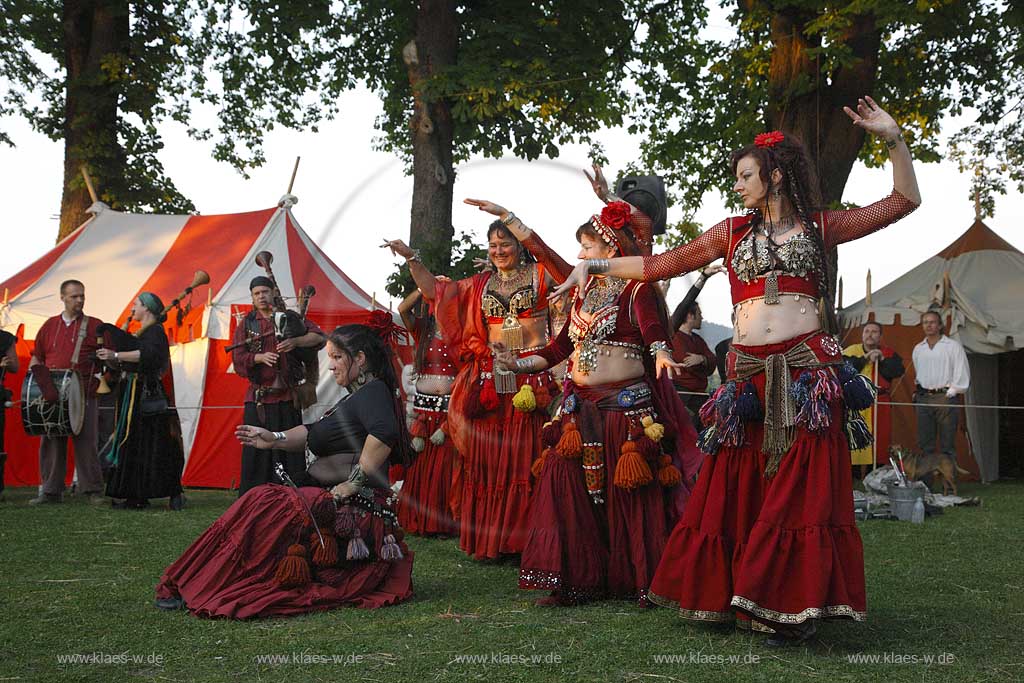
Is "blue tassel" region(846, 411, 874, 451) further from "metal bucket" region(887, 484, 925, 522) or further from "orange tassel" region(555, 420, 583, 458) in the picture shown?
"metal bucket" region(887, 484, 925, 522)

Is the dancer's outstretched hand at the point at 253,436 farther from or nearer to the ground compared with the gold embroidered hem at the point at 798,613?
farther from the ground

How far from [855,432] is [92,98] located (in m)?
12.8

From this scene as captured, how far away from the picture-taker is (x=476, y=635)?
4152 millimetres

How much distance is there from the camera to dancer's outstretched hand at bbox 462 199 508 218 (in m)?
5.58

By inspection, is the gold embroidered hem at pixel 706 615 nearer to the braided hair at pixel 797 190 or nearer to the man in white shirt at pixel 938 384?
the braided hair at pixel 797 190

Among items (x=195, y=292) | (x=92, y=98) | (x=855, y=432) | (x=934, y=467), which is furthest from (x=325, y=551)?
(x=92, y=98)

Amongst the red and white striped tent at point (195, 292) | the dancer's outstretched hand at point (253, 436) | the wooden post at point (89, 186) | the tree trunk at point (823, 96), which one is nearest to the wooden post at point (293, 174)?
the red and white striped tent at point (195, 292)

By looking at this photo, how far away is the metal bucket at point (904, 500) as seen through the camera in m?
8.29

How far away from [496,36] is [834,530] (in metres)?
8.05

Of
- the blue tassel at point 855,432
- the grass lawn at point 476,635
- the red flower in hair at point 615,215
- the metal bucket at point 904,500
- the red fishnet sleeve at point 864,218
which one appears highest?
the red flower in hair at point 615,215

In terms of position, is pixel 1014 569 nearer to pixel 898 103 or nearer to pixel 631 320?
pixel 631 320

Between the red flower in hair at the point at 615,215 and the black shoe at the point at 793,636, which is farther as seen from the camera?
the red flower in hair at the point at 615,215

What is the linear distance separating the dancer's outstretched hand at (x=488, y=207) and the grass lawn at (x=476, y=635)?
184cm

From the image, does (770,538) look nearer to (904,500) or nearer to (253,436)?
(253,436)
